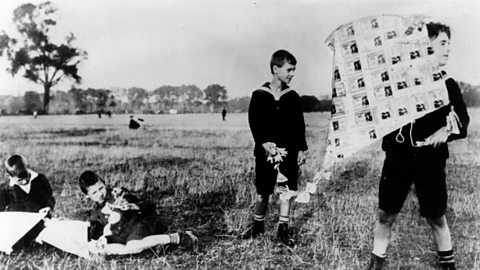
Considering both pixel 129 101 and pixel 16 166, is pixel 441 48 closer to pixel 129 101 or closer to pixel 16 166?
pixel 129 101

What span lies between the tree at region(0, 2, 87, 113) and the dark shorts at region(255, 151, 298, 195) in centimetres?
172

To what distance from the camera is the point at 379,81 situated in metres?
2.95

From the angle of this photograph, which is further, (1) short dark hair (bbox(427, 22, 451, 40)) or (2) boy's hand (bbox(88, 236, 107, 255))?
(2) boy's hand (bbox(88, 236, 107, 255))

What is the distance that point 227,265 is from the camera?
2.96 metres

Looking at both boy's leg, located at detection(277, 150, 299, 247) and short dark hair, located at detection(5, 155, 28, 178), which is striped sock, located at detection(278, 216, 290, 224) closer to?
boy's leg, located at detection(277, 150, 299, 247)

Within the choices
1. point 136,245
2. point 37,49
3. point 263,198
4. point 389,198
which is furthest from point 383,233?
point 37,49

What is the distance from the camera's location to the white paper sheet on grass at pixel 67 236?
305 centimetres

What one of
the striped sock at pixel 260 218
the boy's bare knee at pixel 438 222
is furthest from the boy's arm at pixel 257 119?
the boy's bare knee at pixel 438 222

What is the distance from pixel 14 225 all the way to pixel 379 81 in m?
2.95

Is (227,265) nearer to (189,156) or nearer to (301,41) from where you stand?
(189,156)

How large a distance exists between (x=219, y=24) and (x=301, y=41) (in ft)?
2.23

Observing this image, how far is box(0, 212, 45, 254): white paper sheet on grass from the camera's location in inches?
124

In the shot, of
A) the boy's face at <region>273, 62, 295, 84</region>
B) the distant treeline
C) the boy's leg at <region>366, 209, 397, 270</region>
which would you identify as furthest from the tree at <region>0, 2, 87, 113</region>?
the boy's leg at <region>366, 209, 397, 270</region>

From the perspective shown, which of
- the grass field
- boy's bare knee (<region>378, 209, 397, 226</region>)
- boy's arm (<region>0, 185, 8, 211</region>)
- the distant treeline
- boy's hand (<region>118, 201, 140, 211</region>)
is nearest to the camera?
boy's bare knee (<region>378, 209, 397, 226</region>)
